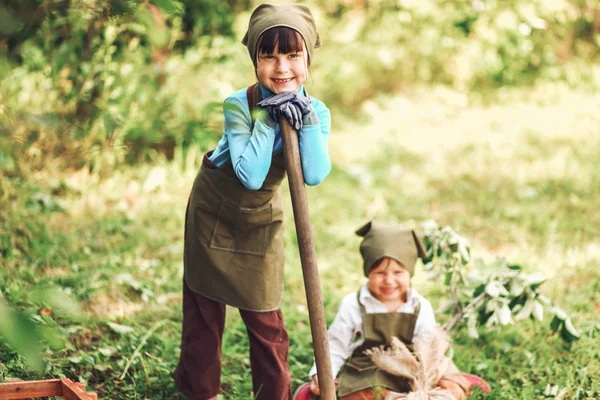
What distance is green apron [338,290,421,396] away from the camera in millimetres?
2814

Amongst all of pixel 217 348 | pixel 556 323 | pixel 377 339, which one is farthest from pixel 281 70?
pixel 556 323

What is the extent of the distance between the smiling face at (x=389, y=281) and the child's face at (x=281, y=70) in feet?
3.03

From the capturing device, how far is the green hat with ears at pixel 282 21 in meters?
2.25

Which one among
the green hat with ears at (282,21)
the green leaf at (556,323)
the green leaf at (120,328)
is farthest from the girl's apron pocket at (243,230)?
the green leaf at (556,323)

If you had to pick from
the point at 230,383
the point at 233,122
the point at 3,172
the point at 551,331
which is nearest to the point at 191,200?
the point at 233,122

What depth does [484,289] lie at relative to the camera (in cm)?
321

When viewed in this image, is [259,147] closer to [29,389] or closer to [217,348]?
[217,348]

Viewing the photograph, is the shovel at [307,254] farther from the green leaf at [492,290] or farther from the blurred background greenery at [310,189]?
the green leaf at [492,290]

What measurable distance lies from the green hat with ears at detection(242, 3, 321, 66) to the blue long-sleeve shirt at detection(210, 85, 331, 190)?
16 cm

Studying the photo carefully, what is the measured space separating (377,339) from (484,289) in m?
0.63

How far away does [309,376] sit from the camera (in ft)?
10.0

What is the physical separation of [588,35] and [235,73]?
4.59m

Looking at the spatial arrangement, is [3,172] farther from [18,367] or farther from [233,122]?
[233,122]

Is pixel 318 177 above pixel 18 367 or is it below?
above
